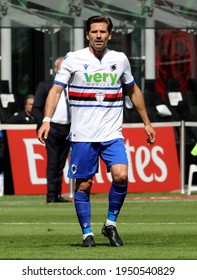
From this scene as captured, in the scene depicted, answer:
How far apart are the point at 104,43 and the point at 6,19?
17073 mm

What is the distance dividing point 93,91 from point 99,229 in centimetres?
→ 283

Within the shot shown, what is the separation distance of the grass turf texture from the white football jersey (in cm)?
115

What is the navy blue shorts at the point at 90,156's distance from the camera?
13.9 m

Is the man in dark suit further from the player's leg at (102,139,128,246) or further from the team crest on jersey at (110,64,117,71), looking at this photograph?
the team crest on jersey at (110,64,117,71)

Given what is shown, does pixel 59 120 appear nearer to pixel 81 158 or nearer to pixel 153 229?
pixel 153 229

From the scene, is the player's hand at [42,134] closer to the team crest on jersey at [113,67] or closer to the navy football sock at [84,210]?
the navy football sock at [84,210]

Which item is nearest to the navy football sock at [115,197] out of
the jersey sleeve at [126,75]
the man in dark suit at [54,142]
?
the jersey sleeve at [126,75]

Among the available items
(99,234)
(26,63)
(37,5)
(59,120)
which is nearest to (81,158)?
(99,234)

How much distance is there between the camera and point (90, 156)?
45.8 feet

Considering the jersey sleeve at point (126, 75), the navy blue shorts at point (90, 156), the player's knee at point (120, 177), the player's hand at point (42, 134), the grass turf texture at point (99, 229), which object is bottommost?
the grass turf texture at point (99, 229)

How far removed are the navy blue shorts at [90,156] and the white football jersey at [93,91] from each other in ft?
0.21

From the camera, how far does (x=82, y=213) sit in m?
14.0

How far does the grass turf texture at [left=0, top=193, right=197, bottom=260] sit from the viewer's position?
13242 millimetres

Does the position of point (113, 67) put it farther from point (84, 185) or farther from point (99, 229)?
point (99, 229)
